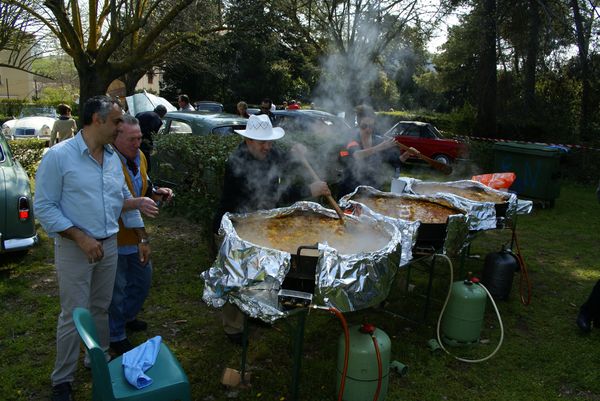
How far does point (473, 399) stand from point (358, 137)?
9.99 ft

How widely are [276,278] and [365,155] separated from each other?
2791mm

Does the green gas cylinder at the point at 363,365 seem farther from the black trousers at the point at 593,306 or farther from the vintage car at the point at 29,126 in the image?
the vintage car at the point at 29,126

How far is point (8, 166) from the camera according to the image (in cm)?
529

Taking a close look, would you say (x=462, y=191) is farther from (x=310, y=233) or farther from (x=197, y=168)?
(x=197, y=168)

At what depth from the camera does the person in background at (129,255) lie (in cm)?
338

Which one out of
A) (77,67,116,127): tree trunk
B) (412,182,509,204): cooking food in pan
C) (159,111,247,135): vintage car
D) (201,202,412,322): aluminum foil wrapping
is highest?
(77,67,116,127): tree trunk

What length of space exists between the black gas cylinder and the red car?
8.29 m

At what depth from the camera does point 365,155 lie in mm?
5133

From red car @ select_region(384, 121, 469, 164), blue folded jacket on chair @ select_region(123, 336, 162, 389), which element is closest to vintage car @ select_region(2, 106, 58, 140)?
red car @ select_region(384, 121, 469, 164)

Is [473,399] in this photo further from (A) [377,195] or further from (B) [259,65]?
(B) [259,65]

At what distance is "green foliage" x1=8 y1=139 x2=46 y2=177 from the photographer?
823 centimetres

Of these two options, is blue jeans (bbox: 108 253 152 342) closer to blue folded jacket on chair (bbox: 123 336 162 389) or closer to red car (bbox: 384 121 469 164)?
blue folded jacket on chair (bbox: 123 336 162 389)

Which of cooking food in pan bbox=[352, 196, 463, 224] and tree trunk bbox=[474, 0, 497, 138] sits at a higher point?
tree trunk bbox=[474, 0, 497, 138]

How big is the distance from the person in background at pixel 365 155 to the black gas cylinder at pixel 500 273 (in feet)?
4.95
